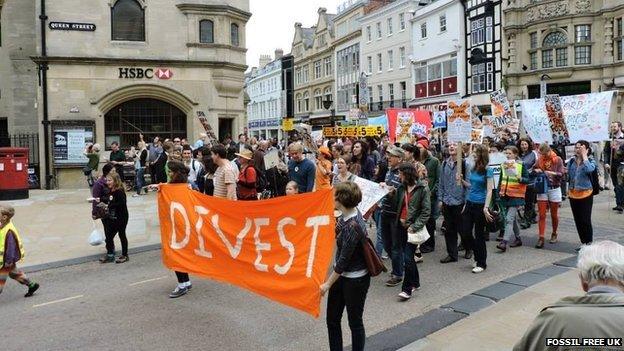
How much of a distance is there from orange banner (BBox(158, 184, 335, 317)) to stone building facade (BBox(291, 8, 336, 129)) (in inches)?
2211

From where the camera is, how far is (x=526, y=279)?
7.11 m

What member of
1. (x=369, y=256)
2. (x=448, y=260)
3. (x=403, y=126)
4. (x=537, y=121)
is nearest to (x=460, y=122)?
(x=448, y=260)

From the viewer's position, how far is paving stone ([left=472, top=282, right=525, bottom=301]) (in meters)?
6.46

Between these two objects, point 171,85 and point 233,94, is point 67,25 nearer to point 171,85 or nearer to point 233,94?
point 171,85

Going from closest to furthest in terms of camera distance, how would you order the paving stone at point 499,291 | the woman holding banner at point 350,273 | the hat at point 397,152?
the woman holding banner at point 350,273 < the paving stone at point 499,291 < the hat at point 397,152

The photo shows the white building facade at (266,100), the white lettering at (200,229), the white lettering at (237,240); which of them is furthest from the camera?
the white building facade at (266,100)

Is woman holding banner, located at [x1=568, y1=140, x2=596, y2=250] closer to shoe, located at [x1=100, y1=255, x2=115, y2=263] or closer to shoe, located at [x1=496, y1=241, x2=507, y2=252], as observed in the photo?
shoe, located at [x1=496, y1=241, x2=507, y2=252]

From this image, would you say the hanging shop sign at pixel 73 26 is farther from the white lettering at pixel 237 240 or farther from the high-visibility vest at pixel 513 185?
the high-visibility vest at pixel 513 185

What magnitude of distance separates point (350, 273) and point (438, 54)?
137 ft

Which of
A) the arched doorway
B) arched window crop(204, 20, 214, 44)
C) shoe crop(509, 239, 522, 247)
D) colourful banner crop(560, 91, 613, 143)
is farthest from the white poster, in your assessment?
arched window crop(204, 20, 214, 44)

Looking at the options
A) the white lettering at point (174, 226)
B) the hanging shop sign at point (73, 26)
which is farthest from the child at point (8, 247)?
the hanging shop sign at point (73, 26)

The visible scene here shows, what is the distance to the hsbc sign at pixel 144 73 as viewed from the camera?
20.9 meters

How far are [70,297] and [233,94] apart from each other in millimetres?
16491

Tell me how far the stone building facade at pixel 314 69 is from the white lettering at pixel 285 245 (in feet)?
188
